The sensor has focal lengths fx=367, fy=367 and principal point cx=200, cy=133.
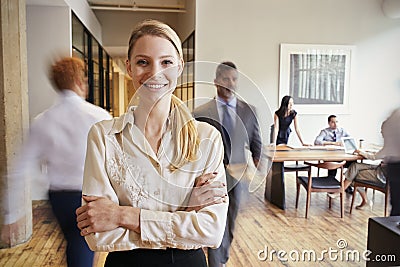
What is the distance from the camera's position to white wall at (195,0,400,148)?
543cm

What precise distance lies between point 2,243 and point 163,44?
2.90 m

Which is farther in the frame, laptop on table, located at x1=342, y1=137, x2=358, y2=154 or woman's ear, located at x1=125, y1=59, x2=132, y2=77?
laptop on table, located at x1=342, y1=137, x2=358, y2=154

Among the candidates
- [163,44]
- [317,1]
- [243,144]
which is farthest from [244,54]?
[163,44]

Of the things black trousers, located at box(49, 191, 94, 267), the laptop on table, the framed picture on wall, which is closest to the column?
black trousers, located at box(49, 191, 94, 267)

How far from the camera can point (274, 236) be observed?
3.34m

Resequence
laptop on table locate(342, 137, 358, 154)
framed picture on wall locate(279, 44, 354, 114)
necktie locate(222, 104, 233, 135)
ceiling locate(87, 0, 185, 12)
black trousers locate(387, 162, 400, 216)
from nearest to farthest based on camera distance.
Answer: necktie locate(222, 104, 233, 135)
black trousers locate(387, 162, 400, 216)
laptop on table locate(342, 137, 358, 154)
framed picture on wall locate(279, 44, 354, 114)
ceiling locate(87, 0, 185, 12)

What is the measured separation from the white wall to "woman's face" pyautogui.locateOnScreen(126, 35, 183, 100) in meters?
4.56

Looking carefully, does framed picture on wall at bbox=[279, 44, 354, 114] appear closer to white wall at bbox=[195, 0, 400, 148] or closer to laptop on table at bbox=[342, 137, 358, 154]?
white wall at bbox=[195, 0, 400, 148]

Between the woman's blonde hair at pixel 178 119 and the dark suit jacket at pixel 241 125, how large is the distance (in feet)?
0.43

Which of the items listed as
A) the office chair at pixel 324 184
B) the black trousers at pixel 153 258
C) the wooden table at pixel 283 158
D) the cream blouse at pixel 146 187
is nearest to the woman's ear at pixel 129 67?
the cream blouse at pixel 146 187

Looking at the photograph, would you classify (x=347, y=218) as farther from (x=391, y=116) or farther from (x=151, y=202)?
(x=151, y=202)

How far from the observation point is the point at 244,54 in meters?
5.55

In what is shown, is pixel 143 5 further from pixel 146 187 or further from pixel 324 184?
pixel 146 187

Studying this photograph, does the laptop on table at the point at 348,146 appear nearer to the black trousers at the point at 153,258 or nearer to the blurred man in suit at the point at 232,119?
the blurred man in suit at the point at 232,119
